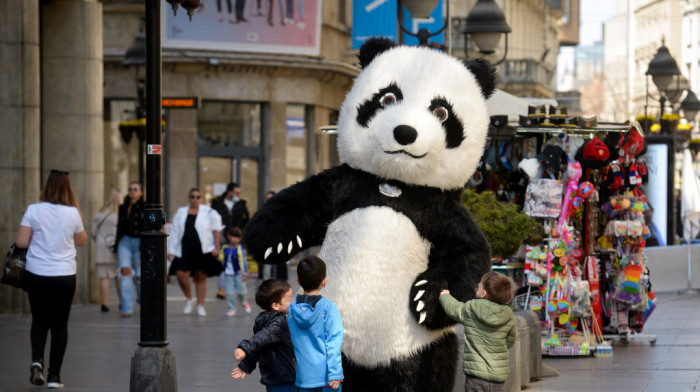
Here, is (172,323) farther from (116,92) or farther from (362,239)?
(116,92)

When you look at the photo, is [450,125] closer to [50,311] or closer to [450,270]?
[450,270]

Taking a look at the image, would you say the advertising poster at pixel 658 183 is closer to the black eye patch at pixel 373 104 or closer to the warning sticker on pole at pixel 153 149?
the warning sticker on pole at pixel 153 149

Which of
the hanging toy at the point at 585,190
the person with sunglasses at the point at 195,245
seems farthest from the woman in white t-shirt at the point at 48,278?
the person with sunglasses at the point at 195,245

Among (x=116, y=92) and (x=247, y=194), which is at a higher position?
(x=116, y=92)

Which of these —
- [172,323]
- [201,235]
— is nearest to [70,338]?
[172,323]

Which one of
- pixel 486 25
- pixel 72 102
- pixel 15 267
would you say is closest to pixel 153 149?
pixel 15 267

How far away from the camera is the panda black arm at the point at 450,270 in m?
7.58

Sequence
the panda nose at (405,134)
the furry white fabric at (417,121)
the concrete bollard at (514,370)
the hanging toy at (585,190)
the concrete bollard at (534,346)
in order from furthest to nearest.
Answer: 1. the hanging toy at (585,190)
2. the concrete bollard at (534,346)
3. the concrete bollard at (514,370)
4. the furry white fabric at (417,121)
5. the panda nose at (405,134)

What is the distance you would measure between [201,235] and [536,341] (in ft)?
22.8

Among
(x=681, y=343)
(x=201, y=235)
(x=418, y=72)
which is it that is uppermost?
(x=418, y=72)

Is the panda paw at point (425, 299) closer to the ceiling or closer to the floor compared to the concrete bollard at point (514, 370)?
closer to the ceiling

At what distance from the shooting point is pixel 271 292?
736cm

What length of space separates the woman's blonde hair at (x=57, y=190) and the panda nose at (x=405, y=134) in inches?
185

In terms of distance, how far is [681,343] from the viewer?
49.4 ft
